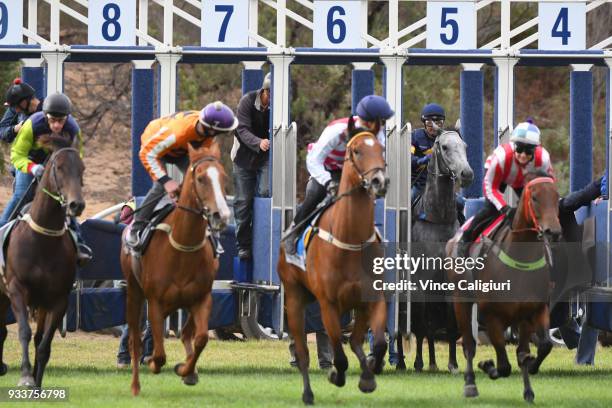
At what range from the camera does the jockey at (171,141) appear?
34.8 feet

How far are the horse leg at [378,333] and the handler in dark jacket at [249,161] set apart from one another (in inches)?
121

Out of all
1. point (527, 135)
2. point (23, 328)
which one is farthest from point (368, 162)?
point (23, 328)

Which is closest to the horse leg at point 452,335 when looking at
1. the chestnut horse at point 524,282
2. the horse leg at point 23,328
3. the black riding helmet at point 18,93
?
the chestnut horse at point 524,282

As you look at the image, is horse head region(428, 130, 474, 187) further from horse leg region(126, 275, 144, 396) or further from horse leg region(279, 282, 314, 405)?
horse leg region(126, 275, 144, 396)

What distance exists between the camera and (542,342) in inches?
412

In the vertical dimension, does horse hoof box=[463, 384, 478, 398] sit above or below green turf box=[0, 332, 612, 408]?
above

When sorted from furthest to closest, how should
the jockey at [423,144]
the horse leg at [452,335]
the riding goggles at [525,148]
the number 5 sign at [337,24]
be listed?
1. the jockey at [423,144]
2. the number 5 sign at [337,24]
3. the horse leg at [452,335]
4. the riding goggles at [525,148]

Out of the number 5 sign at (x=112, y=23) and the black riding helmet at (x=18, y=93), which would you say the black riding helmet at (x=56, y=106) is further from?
the number 5 sign at (x=112, y=23)

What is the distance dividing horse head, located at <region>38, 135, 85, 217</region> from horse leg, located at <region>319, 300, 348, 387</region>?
Answer: 68.8 inches

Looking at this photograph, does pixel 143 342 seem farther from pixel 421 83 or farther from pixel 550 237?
pixel 421 83

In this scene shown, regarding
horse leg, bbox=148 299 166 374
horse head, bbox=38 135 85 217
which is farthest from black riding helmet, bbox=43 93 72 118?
horse leg, bbox=148 299 166 374

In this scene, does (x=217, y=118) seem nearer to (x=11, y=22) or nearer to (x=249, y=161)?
(x=249, y=161)

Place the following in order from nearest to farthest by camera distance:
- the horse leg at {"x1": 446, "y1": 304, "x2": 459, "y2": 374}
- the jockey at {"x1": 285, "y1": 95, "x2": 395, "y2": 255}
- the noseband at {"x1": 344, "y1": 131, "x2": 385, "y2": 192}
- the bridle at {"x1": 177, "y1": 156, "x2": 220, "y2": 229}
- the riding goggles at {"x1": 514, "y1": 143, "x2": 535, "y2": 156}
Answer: the noseband at {"x1": 344, "y1": 131, "x2": 385, "y2": 192} < the bridle at {"x1": 177, "y1": 156, "x2": 220, "y2": 229} < the jockey at {"x1": 285, "y1": 95, "x2": 395, "y2": 255} < the riding goggles at {"x1": 514, "y1": 143, "x2": 535, "y2": 156} < the horse leg at {"x1": 446, "y1": 304, "x2": 459, "y2": 374}

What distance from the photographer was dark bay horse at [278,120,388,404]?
10.1 metres
